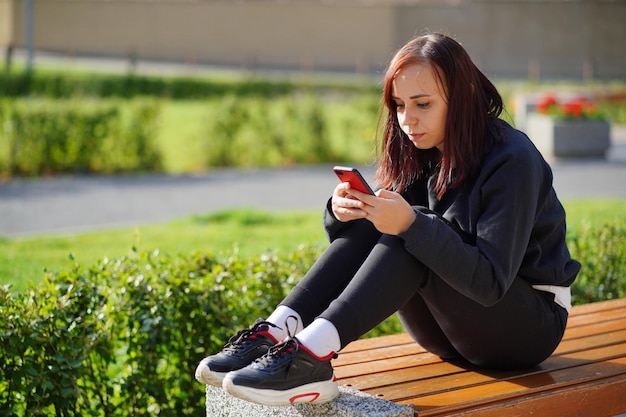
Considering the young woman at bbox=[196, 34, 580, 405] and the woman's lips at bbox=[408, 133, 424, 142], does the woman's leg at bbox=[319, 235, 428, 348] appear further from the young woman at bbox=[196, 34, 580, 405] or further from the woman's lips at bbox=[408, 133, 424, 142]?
the woman's lips at bbox=[408, 133, 424, 142]

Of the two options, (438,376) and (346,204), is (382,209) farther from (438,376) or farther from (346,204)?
(438,376)

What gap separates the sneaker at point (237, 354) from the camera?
2.57 m

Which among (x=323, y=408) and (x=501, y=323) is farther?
(x=501, y=323)

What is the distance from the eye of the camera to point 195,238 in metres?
7.92

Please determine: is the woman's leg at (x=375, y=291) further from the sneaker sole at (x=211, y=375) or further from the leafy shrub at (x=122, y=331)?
the leafy shrub at (x=122, y=331)

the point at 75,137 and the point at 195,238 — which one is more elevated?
the point at 195,238

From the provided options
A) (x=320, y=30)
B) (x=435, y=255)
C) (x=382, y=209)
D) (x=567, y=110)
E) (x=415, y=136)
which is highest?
(x=415, y=136)

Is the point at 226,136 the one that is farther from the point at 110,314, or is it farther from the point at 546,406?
the point at 546,406

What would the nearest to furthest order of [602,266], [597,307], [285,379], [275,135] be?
[285,379]
[597,307]
[602,266]
[275,135]

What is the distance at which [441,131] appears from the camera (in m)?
2.88

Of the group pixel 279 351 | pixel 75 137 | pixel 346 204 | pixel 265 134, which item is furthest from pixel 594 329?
pixel 265 134

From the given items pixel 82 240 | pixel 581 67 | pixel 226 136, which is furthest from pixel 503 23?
pixel 82 240

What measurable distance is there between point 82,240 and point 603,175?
730 centimetres

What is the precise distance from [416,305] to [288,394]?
66 cm
